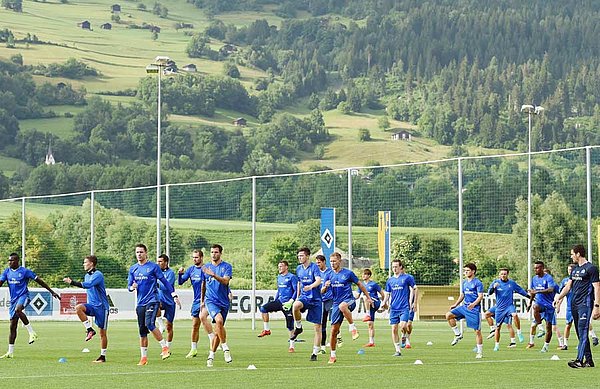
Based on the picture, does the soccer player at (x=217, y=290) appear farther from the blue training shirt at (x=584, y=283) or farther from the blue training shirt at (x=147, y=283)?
the blue training shirt at (x=584, y=283)

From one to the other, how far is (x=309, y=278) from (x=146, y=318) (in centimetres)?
457

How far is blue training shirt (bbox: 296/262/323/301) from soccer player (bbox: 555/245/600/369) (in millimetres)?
5678

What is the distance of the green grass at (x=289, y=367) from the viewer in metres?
20.7

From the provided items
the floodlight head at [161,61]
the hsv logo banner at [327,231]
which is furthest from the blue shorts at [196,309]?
the floodlight head at [161,61]

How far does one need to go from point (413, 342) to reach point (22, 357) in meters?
10.4

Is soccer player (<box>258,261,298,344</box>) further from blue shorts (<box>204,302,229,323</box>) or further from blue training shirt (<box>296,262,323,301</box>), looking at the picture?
blue shorts (<box>204,302,229,323</box>)

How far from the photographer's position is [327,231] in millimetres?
44344

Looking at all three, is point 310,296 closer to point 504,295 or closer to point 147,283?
point 147,283

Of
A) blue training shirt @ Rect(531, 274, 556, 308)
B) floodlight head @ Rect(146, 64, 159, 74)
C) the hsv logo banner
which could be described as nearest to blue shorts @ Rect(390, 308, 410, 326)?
blue training shirt @ Rect(531, 274, 556, 308)

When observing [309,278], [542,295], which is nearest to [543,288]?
[542,295]

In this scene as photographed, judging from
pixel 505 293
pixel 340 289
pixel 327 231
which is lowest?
pixel 505 293

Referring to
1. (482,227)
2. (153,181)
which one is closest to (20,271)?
(482,227)

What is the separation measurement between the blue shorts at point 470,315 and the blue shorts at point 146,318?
695 centimetres

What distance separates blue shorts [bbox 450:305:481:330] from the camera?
1098 inches
